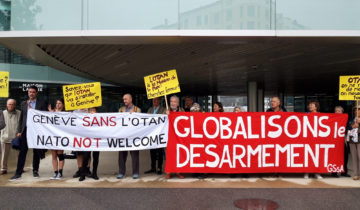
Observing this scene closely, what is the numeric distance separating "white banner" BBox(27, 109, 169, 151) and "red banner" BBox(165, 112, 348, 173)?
0.38 metres

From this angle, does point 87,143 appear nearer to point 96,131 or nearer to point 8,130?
point 96,131

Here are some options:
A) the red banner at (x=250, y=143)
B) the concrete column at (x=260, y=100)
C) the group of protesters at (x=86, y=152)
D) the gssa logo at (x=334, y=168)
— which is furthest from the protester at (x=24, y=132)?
the concrete column at (x=260, y=100)

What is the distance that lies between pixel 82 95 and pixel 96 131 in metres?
Answer: 0.82

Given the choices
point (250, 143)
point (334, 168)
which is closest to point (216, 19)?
point (250, 143)

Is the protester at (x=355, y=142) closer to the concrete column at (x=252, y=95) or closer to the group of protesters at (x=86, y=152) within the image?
the group of protesters at (x=86, y=152)

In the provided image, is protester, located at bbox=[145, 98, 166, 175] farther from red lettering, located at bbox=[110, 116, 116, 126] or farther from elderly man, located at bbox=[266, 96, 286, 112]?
elderly man, located at bbox=[266, 96, 286, 112]

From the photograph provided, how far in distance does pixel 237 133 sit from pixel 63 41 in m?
5.68

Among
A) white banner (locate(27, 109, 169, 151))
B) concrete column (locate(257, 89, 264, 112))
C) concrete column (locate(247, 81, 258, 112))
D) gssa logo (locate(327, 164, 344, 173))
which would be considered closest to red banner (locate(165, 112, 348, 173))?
gssa logo (locate(327, 164, 344, 173))

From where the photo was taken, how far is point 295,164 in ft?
21.0

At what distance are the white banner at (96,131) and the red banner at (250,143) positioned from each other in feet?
1.24

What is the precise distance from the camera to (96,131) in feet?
21.2

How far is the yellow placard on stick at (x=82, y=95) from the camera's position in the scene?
254 inches

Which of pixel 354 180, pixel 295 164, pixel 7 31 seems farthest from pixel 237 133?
pixel 7 31

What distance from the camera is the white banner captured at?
20.9 ft
